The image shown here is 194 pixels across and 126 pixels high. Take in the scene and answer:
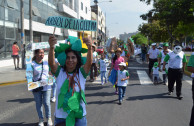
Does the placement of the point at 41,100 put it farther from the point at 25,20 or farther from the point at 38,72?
the point at 25,20

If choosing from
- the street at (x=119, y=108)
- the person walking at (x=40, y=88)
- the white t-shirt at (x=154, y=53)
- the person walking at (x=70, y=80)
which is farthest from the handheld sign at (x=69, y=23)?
the white t-shirt at (x=154, y=53)

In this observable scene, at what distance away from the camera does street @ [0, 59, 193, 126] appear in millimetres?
4422

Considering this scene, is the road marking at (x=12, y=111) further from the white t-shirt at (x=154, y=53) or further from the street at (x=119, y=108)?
the white t-shirt at (x=154, y=53)

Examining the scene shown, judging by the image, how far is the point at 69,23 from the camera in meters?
3.09

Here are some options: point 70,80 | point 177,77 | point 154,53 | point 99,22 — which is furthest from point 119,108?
point 99,22

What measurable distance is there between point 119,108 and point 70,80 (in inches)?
125

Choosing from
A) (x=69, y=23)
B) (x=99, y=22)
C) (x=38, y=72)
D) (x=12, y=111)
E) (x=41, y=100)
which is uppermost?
(x=99, y=22)

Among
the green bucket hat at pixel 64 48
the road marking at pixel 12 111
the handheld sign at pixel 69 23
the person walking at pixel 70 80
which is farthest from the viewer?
the road marking at pixel 12 111

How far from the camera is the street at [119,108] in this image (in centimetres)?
442

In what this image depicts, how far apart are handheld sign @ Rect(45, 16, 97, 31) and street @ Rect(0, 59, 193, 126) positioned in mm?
2230

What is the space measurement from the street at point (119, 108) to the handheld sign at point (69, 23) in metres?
2.23

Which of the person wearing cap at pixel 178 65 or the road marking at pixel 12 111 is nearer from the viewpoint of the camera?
the road marking at pixel 12 111

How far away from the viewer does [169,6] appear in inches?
554

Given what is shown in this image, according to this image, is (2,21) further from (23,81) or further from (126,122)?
(126,122)
